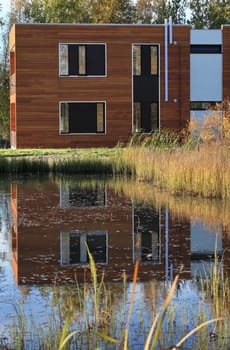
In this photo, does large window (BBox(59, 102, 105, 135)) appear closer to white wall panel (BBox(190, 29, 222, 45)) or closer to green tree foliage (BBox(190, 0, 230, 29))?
white wall panel (BBox(190, 29, 222, 45))

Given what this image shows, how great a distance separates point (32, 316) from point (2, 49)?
44.9 metres

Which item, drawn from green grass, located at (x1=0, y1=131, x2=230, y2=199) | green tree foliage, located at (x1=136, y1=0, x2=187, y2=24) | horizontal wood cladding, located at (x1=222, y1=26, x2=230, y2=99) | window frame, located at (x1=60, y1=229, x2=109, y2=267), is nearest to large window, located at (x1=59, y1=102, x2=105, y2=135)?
horizontal wood cladding, located at (x1=222, y1=26, x2=230, y2=99)

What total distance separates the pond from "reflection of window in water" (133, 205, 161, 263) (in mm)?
12

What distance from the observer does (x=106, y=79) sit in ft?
101

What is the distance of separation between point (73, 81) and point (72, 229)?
21314 mm

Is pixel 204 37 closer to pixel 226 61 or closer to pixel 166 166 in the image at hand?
pixel 226 61

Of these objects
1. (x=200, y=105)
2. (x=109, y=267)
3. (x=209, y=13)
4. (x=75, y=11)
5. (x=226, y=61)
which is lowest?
(x=109, y=267)

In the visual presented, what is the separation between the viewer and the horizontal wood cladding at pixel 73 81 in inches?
1192

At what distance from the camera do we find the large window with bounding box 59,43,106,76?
30.6 m

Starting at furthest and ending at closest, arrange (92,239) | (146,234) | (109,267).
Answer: (146,234)
(92,239)
(109,267)

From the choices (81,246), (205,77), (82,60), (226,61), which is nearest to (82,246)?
(81,246)

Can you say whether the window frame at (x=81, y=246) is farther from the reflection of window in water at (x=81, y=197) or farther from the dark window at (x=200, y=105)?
the dark window at (x=200, y=105)

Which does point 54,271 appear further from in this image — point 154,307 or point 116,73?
point 116,73

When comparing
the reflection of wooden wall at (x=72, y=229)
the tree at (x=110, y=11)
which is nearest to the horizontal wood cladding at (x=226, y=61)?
the tree at (x=110, y=11)
